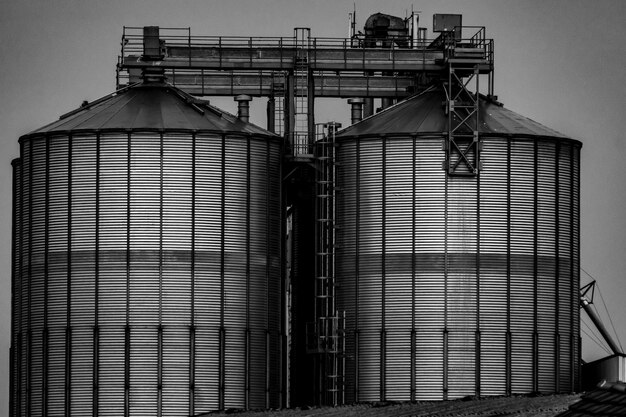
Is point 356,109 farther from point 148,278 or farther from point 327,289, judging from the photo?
point 148,278

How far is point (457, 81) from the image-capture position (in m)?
97.3

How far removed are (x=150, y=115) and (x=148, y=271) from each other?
8.03m

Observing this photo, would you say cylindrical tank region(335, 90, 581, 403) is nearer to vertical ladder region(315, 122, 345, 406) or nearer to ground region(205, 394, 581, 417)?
vertical ladder region(315, 122, 345, 406)

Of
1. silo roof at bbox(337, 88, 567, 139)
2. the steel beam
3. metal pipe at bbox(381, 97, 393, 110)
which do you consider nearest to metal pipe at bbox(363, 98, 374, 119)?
metal pipe at bbox(381, 97, 393, 110)

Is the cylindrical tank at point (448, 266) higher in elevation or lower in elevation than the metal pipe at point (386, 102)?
lower

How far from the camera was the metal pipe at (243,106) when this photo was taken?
329 feet

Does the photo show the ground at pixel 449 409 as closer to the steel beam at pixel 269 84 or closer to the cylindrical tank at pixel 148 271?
the cylindrical tank at pixel 148 271

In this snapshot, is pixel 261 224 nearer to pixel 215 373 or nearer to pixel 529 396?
pixel 215 373

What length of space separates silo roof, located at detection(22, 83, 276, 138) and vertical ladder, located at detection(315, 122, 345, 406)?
328cm

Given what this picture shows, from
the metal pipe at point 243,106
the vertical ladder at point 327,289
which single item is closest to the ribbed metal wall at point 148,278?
the vertical ladder at point 327,289

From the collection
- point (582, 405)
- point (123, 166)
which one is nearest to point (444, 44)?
point (123, 166)

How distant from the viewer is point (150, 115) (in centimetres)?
9369

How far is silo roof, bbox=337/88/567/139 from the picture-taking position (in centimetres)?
9419

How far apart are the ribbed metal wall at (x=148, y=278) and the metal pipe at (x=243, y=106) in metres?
7.18
